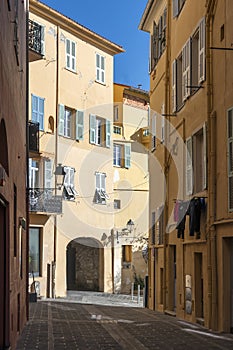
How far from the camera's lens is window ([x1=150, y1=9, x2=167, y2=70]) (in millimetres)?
23156

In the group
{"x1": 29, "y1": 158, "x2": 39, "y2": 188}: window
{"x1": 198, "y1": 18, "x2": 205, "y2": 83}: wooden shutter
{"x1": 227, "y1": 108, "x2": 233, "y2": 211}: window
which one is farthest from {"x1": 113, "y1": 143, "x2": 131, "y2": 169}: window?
{"x1": 227, "y1": 108, "x2": 233, "y2": 211}: window

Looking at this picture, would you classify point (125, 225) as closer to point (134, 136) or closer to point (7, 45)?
point (134, 136)

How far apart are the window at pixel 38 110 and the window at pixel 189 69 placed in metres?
10.4

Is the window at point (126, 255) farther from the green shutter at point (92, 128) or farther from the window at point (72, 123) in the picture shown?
the window at point (72, 123)

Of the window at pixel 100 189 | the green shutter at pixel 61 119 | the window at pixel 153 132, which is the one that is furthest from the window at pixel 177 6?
the window at pixel 100 189

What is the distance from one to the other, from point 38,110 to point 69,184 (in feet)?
14.6

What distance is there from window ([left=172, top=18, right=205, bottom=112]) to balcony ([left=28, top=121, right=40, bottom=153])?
7.00 metres

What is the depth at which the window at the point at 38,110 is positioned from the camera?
29.7 m

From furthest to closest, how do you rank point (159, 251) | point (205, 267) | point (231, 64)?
point (159, 251) < point (205, 267) < point (231, 64)

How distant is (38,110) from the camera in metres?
30.1

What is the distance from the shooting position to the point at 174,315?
20.0m

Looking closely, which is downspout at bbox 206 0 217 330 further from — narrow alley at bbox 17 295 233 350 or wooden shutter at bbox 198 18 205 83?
wooden shutter at bbox 198 18 205 83

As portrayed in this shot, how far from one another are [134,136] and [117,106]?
2185mm

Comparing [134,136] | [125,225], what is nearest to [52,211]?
[125,225]
